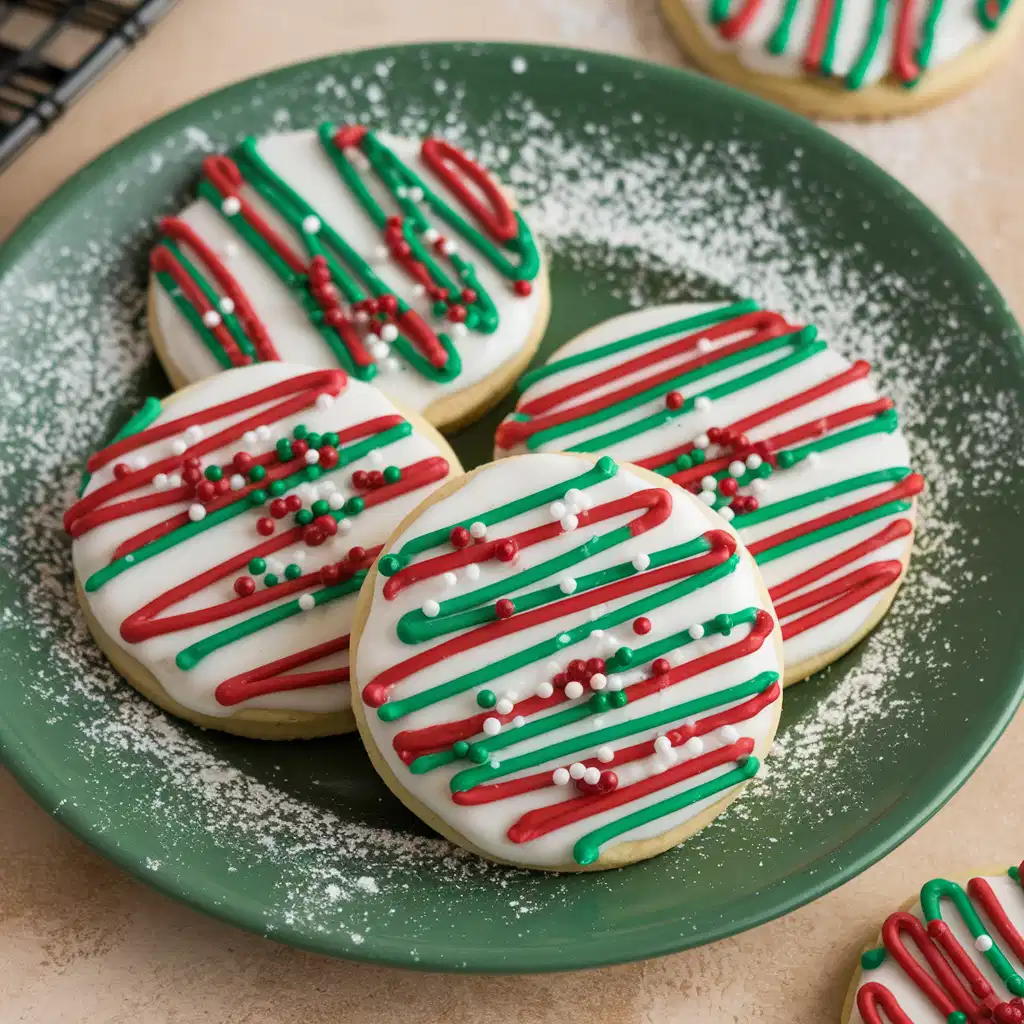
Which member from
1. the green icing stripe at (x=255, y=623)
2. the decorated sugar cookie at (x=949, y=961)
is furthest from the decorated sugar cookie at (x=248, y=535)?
the decorated sugar cookie at (x=949, y=961)

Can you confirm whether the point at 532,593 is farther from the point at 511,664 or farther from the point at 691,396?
the point at 691,396

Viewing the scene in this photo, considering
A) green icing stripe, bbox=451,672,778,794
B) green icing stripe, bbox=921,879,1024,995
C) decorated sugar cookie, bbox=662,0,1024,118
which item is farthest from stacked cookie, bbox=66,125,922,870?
decorated sugar cookie, bbox=662,0,1024,118

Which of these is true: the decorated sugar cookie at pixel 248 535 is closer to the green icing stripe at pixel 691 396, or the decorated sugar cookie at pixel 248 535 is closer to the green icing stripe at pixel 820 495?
the green icing stripe at pixel 691 396

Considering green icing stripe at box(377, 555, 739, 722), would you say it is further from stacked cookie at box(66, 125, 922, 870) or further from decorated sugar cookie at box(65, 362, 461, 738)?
decorated sugar cookie at box(65, 362, 461, 738)

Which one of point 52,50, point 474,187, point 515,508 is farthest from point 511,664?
point 52,50

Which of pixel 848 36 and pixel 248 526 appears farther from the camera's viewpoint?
pixel 848 36

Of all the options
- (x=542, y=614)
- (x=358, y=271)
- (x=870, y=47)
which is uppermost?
(x=870, y=47)
